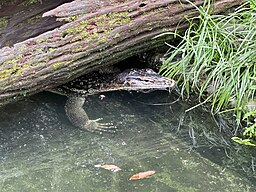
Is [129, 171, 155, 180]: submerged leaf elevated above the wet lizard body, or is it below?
below

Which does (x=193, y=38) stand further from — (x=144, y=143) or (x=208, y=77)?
(x=144, y=143)

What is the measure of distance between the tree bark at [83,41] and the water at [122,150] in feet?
1.31

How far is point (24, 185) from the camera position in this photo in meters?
3.39

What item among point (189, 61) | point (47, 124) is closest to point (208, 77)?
point (189, 61)

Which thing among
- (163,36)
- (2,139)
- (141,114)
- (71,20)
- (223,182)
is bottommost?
(223,182)

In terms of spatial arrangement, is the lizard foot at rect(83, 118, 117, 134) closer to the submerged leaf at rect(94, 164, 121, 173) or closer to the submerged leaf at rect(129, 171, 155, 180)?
the submerged leaf at rect(94, 164, 121, 173)

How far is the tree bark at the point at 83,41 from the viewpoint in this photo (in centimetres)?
381

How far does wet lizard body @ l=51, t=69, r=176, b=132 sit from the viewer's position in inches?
176

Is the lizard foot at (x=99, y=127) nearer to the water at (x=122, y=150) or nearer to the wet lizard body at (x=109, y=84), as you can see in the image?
the water at (x=122, y=150)

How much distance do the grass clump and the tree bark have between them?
25 centimetres

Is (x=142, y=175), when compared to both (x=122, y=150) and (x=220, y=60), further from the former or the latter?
(x=220, y=60)

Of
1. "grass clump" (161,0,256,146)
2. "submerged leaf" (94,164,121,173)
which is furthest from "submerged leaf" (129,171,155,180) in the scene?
"grass clump" (161,0,256,146)

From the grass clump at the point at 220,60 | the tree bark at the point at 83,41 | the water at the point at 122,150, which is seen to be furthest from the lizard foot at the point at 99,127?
the grass clump at the point at 220,60

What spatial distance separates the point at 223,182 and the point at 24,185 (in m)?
1.50
